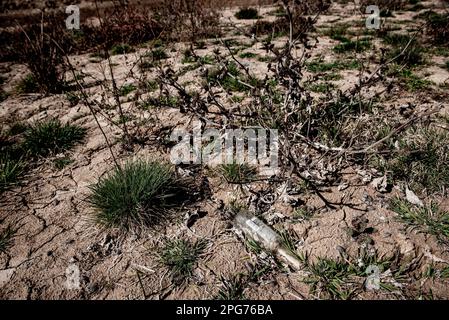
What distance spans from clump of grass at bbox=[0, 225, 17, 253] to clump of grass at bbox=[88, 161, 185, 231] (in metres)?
0.66

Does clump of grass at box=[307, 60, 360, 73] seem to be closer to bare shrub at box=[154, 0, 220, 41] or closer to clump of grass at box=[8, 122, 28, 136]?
bare shrub at box=[154, 0, 220, 41]

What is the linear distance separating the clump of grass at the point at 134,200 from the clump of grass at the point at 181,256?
26 cm

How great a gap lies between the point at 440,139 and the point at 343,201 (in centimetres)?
106

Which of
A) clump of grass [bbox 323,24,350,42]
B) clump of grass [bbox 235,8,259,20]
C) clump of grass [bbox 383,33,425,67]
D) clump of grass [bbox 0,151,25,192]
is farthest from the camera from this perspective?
clump of grass [bbox 235,8,259,20]

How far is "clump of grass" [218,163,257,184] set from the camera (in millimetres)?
2764

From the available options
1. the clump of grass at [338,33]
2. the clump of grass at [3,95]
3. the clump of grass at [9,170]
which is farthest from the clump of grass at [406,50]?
the clump of grass at [3,95]

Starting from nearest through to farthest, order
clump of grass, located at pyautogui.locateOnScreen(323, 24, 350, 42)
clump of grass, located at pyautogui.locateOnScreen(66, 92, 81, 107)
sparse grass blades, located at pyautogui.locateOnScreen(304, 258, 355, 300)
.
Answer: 1. sparse grass blades, located at pyautogui.locateOnScreen(304, 258, 355, 300)
2. clump of grass, located at pyautogui.locateOnScreen(66, 92, 81, 107)
3. clump of grass, located at pyautogui.locateOnScreen(323, 24, 350, 42)

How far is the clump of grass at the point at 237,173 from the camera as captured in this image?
2.76 metres

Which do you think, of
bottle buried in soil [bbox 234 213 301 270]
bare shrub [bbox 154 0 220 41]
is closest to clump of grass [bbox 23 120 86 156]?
bottle buried in soil [bbox 234 213 301 270]

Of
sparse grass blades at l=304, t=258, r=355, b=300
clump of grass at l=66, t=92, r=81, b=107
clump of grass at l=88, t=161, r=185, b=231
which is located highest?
clump of grass at l=66, t=92, r=81, b=107

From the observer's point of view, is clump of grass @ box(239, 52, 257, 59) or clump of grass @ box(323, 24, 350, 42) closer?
clump of grass @ box(239, 52, 257, 59)

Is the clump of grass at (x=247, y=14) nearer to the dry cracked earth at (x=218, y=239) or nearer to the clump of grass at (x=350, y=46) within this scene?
the clump of grass at (x=350, y=46)

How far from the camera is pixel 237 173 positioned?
9.16ft

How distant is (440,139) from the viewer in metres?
2.71
